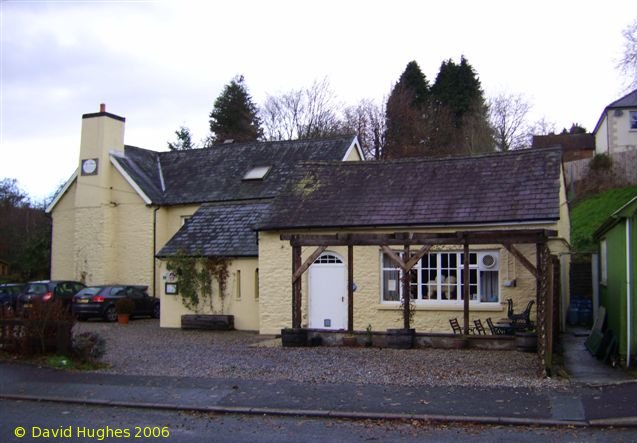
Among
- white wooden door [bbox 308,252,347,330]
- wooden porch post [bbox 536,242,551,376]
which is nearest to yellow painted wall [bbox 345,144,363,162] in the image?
white wooden door [bbox 308,252,347,330]

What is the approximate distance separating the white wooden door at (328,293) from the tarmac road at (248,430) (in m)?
10.7

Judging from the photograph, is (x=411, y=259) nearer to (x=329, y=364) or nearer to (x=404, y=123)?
(x=329, y=364)

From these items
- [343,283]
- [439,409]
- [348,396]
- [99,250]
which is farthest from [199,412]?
[99,250]

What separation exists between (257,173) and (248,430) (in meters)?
23.3

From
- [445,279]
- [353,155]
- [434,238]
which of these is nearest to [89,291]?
[353,155]

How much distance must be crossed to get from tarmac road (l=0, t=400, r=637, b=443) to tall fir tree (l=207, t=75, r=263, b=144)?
5034 centimetres

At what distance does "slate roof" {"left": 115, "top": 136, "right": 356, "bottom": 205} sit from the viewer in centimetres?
3141

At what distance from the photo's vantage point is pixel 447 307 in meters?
19.5

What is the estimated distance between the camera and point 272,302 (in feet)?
71.1

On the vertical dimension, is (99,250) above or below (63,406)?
above

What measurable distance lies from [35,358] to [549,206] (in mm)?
13081

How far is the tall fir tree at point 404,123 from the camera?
5266cm

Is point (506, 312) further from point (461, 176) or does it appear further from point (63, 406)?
point (63, 406)

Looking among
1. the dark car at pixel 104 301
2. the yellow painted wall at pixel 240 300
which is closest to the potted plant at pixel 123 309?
the dark car at pixel 104 301
